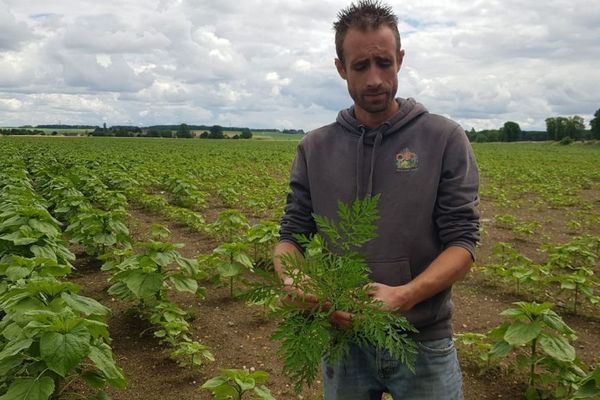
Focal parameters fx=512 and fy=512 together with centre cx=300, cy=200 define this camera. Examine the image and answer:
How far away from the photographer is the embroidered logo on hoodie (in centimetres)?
215

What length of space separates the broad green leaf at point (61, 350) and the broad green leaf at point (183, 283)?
89.8 inches

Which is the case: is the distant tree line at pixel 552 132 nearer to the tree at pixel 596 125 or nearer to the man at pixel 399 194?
the tree at pixel 596 125

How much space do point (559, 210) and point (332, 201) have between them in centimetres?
1441

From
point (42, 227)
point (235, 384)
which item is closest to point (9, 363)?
point (235, 384)

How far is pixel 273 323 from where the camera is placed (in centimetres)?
581

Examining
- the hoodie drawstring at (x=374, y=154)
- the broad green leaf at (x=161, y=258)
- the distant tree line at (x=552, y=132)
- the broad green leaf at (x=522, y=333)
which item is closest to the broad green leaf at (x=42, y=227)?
the broad green leaf at (x=161, y=258)

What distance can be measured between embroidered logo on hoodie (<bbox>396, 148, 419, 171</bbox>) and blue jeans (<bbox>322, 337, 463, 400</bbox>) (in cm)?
75

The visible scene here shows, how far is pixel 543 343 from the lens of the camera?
12.2 ft

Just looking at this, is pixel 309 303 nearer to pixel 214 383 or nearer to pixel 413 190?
pixel 413 190

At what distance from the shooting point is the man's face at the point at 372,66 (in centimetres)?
208

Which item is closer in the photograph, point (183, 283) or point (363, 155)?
point (363, 155)

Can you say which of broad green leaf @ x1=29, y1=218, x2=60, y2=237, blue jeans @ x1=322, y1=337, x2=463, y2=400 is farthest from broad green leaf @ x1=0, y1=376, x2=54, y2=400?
broad green leaf @ x1=29, y1=218, x2=60, y2=237

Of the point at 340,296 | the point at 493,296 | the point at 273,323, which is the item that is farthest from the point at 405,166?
the point at 493,296

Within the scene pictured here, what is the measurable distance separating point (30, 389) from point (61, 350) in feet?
0.82
